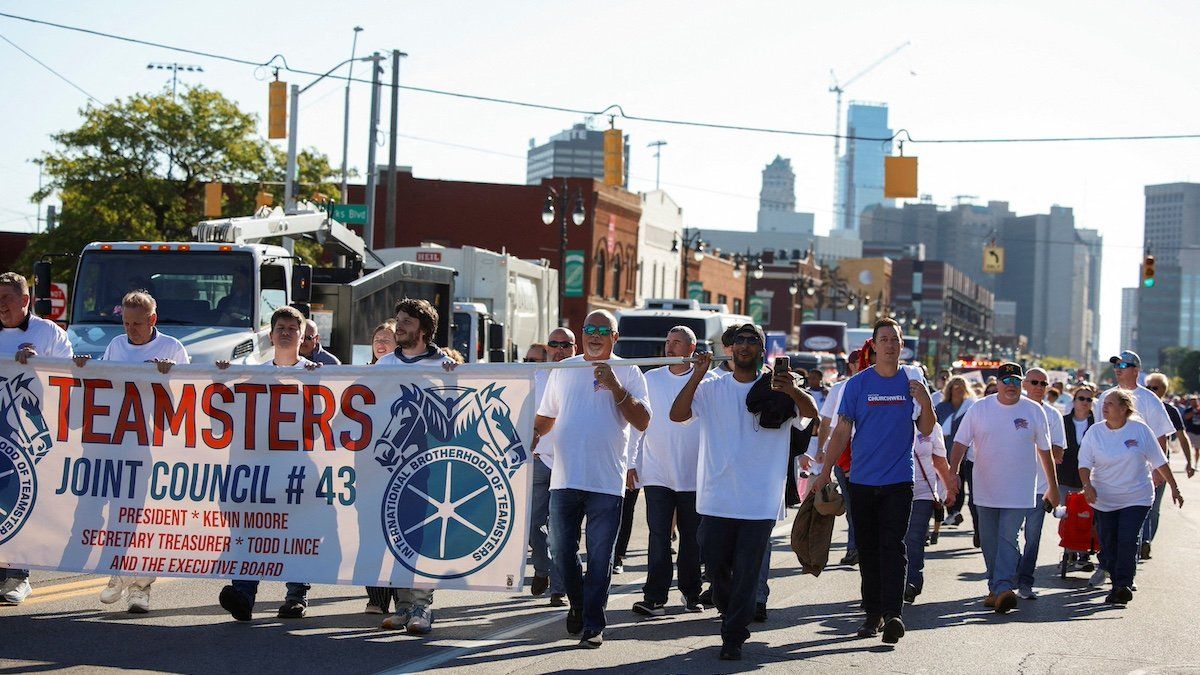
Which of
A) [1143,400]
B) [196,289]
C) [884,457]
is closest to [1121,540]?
[1143,400]

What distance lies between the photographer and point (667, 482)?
1058cm

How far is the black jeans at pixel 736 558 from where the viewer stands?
29.3ft

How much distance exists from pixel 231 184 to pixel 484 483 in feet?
138

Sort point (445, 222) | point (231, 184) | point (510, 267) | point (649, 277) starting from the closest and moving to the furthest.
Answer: point (510, 267), point (231, 184), point (445, 222), point (649, 277)

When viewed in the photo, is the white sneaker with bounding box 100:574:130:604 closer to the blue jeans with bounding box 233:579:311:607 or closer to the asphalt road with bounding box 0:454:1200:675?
the asphalt road with bounding box 0:454:1200:675

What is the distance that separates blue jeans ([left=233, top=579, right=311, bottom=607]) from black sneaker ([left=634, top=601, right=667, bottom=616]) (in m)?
2.24

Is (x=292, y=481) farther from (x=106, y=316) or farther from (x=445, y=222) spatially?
(x=445, y=222)

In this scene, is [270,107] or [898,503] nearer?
[898,503]

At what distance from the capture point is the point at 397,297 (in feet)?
79.2

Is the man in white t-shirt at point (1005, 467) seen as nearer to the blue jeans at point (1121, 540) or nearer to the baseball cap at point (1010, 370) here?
the baseball cap at point (1010, 370)

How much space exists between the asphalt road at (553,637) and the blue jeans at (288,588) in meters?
0.16

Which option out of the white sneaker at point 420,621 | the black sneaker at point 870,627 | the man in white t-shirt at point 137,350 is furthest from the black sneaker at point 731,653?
the man in white t-shirt at point 137,350

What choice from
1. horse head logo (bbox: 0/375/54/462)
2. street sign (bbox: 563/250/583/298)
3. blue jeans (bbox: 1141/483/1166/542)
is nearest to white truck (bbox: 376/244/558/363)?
blue jeans (bbox: 1141/483/1166/542)

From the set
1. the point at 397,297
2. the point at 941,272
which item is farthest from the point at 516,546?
the point at 941,272
